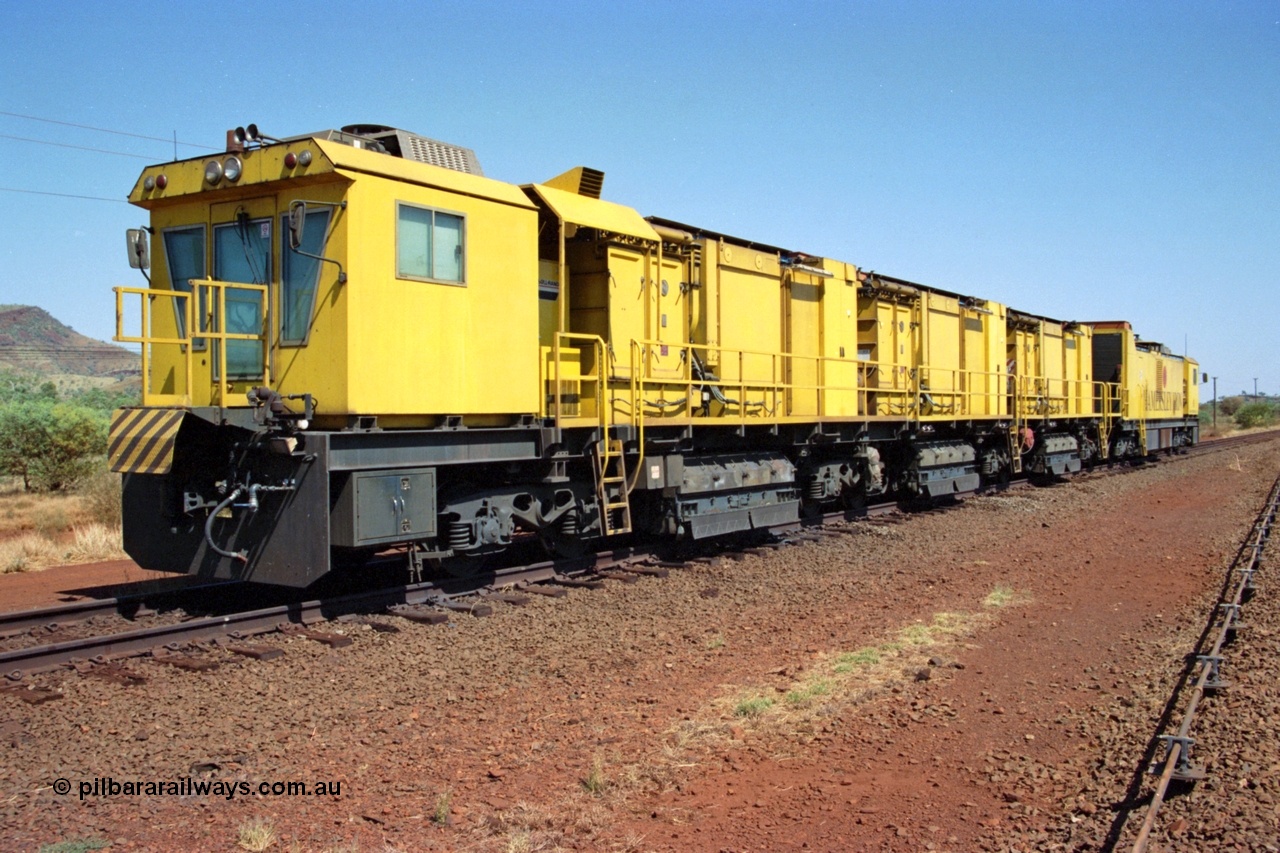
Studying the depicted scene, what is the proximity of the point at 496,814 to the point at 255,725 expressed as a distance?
2.02 metres

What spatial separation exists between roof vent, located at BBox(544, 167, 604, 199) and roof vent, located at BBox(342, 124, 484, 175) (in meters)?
1.94

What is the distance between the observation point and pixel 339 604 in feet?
28.6

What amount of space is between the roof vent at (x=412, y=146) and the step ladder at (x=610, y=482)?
3236 mm

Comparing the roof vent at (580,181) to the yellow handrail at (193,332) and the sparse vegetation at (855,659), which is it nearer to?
the yellow handrail at (193,332)

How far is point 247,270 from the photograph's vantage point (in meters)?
8.78

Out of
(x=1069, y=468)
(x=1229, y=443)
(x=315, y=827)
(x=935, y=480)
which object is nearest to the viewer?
(x=315, y=827)

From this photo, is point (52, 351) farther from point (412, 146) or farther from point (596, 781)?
point (596, 781)

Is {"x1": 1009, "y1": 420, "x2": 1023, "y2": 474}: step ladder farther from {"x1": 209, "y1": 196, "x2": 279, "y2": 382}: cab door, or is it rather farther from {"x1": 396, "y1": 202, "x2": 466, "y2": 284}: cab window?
{"x1": 209, "y1": 196, "x2": 279, "y2": 382}: cab door

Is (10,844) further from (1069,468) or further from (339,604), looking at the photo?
(1069,468)

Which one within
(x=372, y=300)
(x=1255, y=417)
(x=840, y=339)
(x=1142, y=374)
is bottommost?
(x=1255, y=417)

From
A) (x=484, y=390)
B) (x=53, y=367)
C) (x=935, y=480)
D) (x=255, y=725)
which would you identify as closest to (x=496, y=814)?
(x=255, y=725)

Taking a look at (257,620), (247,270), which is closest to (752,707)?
(257,620)

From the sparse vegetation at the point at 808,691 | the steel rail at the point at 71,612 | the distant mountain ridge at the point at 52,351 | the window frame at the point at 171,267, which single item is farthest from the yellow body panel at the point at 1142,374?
the distant mountain ridge at the point at 52,351

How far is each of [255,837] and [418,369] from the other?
4.82 metres
